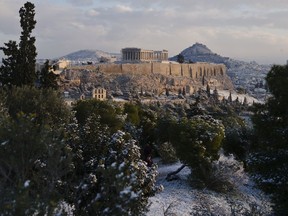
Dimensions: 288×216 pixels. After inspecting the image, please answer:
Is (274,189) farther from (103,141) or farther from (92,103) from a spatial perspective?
(92,103)

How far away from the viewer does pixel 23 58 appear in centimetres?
1853

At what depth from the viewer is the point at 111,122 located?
59.4ft

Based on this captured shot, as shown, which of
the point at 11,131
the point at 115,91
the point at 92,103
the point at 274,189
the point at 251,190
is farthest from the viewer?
the point at 115,91

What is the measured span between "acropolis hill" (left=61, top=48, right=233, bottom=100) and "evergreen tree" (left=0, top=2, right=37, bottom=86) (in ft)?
145

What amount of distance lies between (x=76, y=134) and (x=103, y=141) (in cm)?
63

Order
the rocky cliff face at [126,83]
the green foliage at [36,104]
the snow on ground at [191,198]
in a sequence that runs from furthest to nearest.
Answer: the rocky cliff face at [126,83]
the green foliage at [36,104]
the snow on ground at [191,198]

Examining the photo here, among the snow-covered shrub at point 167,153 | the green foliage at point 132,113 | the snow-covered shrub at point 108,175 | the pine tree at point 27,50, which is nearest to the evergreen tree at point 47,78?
the pine tree at point 27,50

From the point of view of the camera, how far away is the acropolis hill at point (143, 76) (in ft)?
252

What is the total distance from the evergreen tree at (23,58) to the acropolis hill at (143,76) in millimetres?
44074

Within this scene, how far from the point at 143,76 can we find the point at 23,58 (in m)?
72.2

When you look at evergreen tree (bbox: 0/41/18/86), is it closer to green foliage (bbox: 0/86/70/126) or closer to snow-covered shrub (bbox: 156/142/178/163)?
green foliage (bbox: 0/86/70/126)

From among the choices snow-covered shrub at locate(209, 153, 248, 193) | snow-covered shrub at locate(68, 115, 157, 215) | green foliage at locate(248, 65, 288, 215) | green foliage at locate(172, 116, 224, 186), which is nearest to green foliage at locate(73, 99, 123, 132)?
green foliage at locate(172, 116, 224, 186)

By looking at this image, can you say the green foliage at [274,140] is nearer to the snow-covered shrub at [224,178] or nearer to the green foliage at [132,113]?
the snow-covered shrub at [224,178]

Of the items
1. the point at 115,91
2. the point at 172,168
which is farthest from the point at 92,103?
the point at 115,91
